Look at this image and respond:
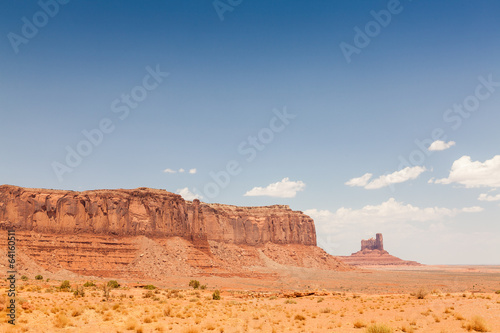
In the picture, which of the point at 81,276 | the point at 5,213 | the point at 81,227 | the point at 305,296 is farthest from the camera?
the point at 81,227

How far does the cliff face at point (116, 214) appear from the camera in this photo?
239 ft

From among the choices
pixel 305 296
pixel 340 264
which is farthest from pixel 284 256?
pixel 305 296

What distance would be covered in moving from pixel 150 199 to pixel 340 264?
6798 centimetres

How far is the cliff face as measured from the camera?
72.9 metres

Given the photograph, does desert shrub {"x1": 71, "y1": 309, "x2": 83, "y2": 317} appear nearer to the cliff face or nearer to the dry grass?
the dry grass

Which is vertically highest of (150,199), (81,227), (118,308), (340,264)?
(150,199)

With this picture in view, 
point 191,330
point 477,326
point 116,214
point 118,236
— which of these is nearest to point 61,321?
point 191,330

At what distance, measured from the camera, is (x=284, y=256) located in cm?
11844

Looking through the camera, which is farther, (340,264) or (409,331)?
(340,264)

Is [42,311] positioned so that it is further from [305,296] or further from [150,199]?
[150,199]

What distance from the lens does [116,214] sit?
81.1m

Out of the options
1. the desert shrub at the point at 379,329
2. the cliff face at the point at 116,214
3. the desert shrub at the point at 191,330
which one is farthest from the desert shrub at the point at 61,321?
the cliff face at the point at 116,214

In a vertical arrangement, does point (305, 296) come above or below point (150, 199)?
below

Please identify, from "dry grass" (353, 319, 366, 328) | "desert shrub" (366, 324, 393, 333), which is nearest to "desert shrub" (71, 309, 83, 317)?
"dry grass" (353, 319, 366, 328)
